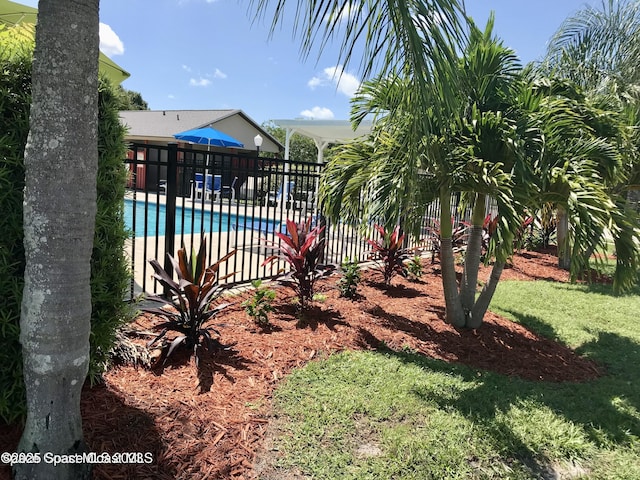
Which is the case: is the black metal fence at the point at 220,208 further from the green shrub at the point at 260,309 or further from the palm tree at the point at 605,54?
the palm tree at the point at 605,54

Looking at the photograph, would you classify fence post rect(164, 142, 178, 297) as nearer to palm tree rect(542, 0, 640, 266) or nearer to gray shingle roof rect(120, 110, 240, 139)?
palm tree rect(542, 0, 640, 266)

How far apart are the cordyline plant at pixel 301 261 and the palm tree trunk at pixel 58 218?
9.50ft

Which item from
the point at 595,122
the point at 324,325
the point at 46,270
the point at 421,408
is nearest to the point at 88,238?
the point at 46,270

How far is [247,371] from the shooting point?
327cm

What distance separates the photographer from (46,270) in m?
1.62

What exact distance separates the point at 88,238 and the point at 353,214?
3.25 m

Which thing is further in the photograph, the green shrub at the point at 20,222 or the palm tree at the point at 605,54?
the palm tree at the point at 605,54

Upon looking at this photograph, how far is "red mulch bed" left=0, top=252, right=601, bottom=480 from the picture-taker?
7.42ft

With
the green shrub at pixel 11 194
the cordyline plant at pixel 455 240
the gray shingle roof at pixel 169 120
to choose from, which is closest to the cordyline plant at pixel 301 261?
the green shrub at pixel 11 194

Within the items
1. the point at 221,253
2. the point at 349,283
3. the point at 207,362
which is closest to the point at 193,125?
the point at 221,253

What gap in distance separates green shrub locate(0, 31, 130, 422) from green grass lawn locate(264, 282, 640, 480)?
4.42 feet

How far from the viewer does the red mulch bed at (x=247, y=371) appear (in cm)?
226

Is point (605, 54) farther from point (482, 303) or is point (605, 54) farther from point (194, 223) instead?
point (194, 223)

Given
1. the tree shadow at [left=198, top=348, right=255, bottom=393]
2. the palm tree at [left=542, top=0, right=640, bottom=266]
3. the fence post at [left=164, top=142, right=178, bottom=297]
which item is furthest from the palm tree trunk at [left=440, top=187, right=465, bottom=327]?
the palm tree at [left=542, top=0, right=640, bottom=266]
